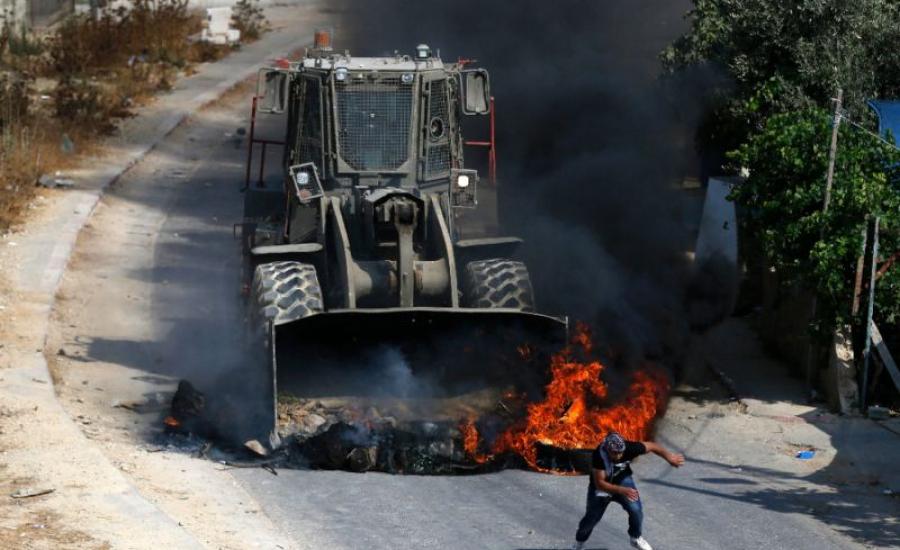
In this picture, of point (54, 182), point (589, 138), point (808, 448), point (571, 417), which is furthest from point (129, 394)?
point (54, 182)

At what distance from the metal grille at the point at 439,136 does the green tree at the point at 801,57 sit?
3.82 metres

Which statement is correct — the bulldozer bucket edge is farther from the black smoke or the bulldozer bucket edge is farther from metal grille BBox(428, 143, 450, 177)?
metal grille BBox(428, 143, 450, 177)

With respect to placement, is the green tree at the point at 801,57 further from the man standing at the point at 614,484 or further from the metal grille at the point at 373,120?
the man standing at the point at 614,484

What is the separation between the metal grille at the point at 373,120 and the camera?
13.8m

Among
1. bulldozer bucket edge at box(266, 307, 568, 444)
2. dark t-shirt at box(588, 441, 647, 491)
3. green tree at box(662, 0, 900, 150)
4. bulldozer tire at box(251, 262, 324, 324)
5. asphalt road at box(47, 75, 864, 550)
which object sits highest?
green tree at box(662, 0, 900, 150)

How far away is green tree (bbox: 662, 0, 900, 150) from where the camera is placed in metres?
16.6

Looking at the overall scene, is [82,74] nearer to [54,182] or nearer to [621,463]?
[54,182]

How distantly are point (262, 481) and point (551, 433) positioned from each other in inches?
96.8

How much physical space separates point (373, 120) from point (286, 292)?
6.87 ft

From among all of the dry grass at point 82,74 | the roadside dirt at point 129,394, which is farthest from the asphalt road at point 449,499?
the dry grass at point 82,74

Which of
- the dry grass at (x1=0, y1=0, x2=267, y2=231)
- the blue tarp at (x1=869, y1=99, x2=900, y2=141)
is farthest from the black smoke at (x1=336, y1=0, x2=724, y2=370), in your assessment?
the dry grass at (x1=0, y1=0, x2=267, y2=231)

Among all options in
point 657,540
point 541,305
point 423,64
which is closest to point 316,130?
point 423,64

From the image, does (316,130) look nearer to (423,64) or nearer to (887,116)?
(423,64)

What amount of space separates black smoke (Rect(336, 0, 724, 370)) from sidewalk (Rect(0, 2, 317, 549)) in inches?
193
